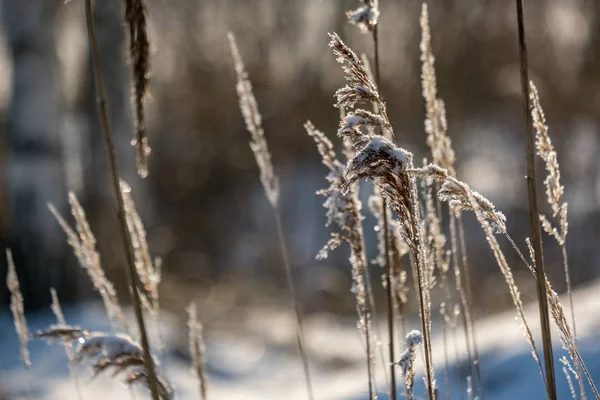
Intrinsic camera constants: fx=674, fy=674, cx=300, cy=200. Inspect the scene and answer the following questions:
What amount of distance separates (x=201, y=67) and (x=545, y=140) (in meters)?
17.0

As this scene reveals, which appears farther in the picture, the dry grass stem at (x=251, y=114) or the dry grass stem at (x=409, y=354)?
the dry grass stem at (x=251, y=114)

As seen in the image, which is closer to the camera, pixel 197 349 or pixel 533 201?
pixel 533 201

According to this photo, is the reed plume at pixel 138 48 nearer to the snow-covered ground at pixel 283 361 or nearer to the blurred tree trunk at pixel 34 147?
the snow-covered ground at pixel 283 361

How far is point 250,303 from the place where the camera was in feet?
37.1

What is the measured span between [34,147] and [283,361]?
435 cm

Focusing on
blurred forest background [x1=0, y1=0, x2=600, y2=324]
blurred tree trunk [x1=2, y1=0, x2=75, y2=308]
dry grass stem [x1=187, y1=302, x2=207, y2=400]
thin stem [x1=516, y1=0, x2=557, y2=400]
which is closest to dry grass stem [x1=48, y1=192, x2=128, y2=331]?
dry grass stem [x1=187, y1=302, x2=207, y2=400]

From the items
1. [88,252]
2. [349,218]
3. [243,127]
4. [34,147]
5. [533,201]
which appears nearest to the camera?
[533,201]

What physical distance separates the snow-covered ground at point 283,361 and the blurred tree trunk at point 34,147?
0.69 metres

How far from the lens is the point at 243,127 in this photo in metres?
18.0

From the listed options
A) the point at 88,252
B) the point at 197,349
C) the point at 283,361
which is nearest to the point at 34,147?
the point at 283,361

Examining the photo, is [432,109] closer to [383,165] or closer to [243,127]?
[383,165]

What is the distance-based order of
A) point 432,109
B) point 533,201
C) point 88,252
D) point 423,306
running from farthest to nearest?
point 88,252
point 432,109
point 423,306
point 533,201

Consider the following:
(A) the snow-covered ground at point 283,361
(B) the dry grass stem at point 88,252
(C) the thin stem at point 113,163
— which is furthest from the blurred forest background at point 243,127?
(C) the thin stem at point 113,163

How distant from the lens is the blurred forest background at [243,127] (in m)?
8.80
